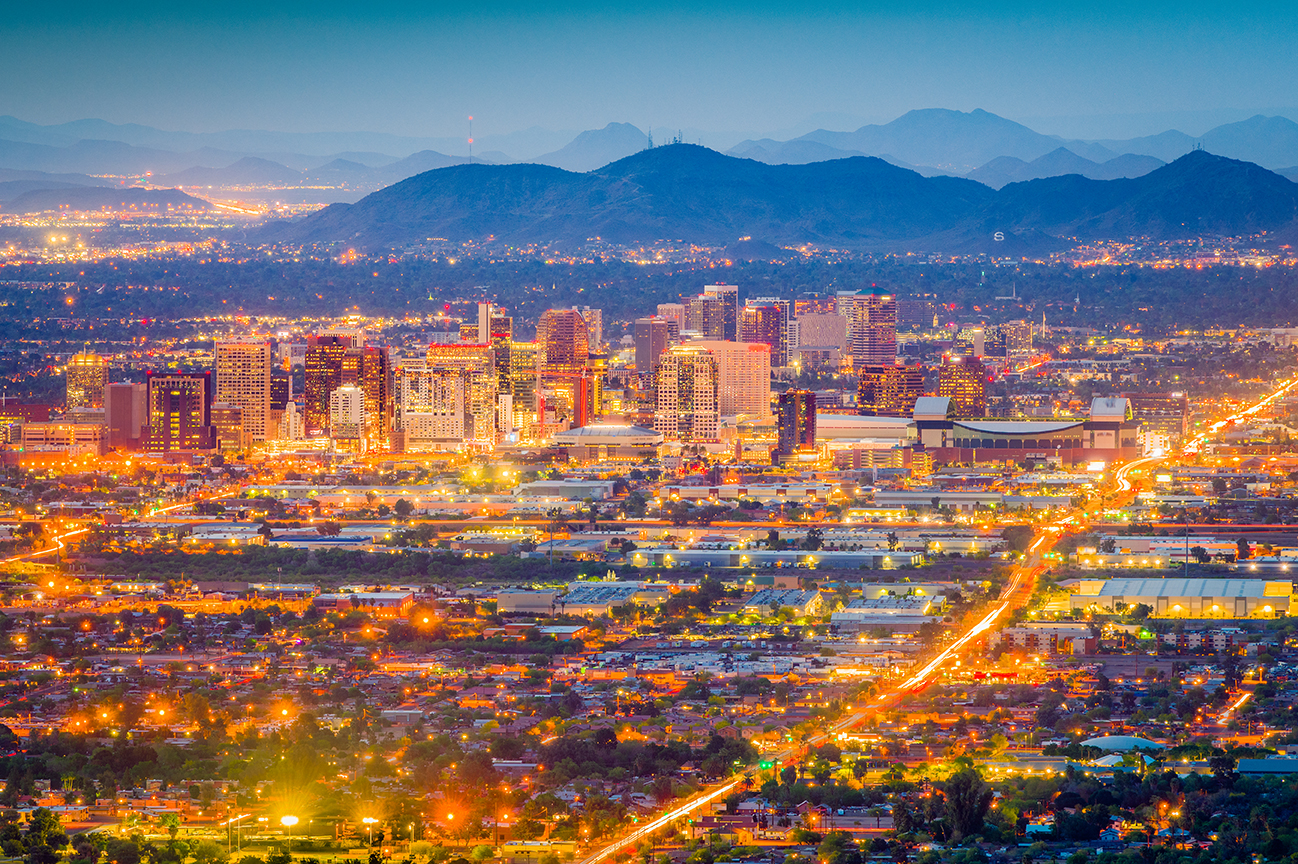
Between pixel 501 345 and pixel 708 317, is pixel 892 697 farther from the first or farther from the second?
pixel 708 317

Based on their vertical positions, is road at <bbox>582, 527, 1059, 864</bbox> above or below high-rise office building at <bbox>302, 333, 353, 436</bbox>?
below

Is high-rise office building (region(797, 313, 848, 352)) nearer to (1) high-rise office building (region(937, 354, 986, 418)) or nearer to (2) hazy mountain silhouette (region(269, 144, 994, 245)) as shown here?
(1) high-rise office building (region(937, 354, 986, 418))

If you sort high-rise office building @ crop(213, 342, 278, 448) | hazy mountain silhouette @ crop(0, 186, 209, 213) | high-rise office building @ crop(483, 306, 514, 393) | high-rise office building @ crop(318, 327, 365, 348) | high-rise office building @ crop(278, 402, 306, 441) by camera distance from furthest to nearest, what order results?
hazy mountain silhouette @ crop(0, 186, 209, 213)
high-rise office building @ crop(318, 327, 365, 348)
high-rise office building @ crop(483, 306, 514, 393)
high-rise office building @ crop(213, 342, 278, 448)
high-rise office building @ crop(278, 402, 306, 441)

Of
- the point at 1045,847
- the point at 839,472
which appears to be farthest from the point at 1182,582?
the point at 839,472

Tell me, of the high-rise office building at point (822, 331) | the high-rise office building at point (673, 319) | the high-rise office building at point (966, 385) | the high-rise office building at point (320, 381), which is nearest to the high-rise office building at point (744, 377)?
the high-rise office building at point (966, 385)

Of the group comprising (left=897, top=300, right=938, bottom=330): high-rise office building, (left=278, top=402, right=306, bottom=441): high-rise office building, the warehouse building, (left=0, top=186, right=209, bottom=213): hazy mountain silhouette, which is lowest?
the warehouse building

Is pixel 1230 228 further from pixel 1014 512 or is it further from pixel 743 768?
pixel 743 768

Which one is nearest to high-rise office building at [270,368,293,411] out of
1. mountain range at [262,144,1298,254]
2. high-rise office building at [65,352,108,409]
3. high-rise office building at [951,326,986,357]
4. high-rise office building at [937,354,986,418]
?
high-rise office building at [65,352,108,409]

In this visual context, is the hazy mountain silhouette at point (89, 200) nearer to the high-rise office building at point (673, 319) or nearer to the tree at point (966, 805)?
the high-rise office building at point (673, 319)
